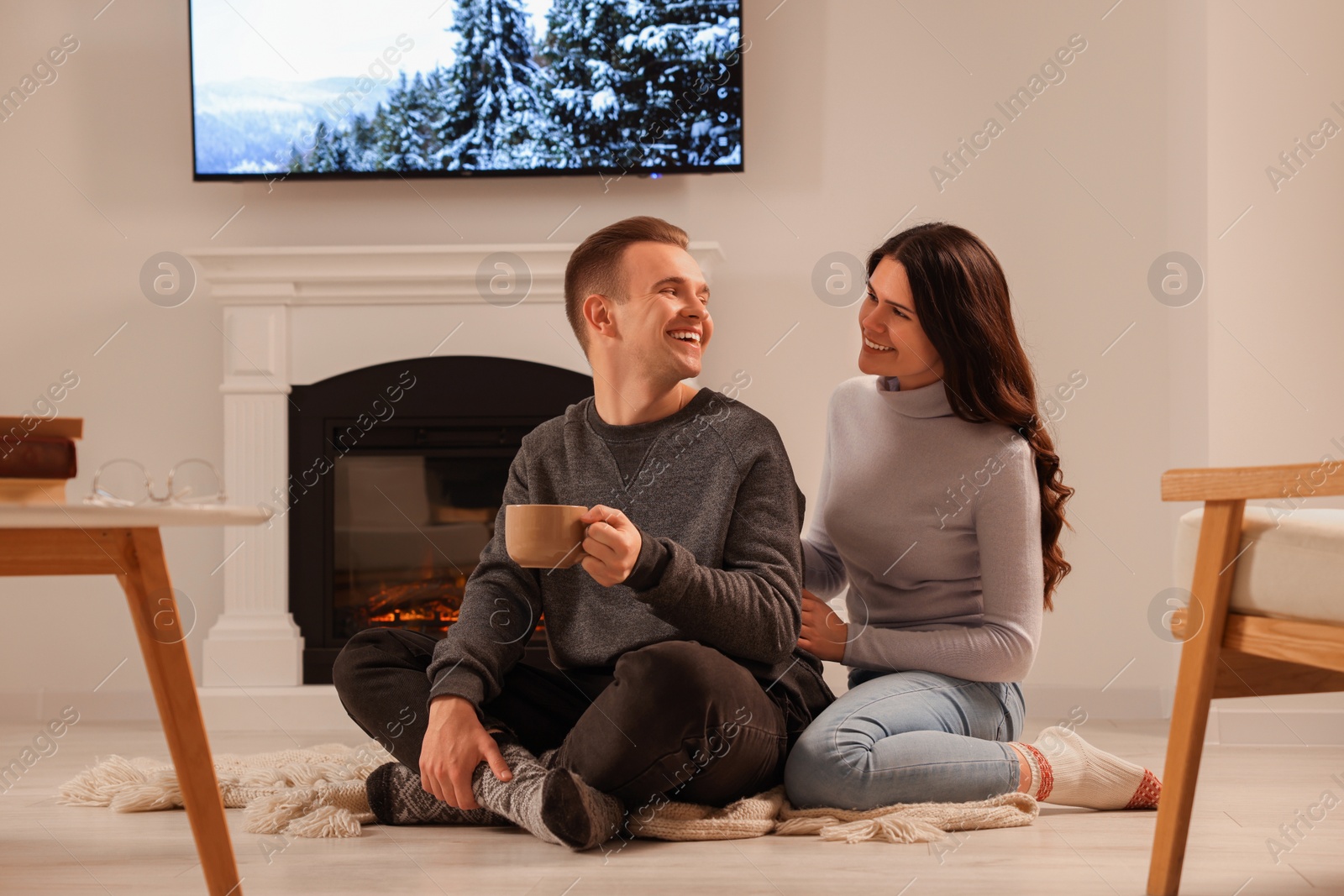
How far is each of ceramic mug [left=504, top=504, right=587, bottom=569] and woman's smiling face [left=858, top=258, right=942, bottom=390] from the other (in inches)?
24.6

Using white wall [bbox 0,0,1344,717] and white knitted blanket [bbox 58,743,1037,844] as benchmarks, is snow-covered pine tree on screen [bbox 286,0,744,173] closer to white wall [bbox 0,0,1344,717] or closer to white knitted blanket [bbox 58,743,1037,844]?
white wall [bbox 0,0,1344,717]

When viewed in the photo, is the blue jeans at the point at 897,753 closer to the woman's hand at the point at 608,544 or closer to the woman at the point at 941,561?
the woman at the point at 941,561

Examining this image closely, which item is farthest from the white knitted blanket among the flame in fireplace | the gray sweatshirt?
the flame in fireplace

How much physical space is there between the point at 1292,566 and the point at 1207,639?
0.36 ft

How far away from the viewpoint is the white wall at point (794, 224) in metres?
2.84

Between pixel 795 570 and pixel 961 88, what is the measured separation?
1.87 m

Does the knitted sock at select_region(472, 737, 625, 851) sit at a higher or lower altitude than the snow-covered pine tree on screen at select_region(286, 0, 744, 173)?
lower

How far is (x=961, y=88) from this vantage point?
291cm

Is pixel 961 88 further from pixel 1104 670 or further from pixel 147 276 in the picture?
pixel 147 276

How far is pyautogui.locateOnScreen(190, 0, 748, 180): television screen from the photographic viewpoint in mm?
2881

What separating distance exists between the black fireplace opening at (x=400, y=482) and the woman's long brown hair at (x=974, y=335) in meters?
1.34

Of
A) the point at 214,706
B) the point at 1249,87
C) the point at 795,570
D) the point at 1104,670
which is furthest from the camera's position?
the point at 1104,670

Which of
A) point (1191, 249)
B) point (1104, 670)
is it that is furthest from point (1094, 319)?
point (1104, 670)

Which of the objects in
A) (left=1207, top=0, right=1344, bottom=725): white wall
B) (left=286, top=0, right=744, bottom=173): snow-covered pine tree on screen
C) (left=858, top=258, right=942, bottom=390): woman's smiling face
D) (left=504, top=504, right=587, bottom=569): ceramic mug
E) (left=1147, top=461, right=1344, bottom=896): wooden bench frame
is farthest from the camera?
(left=286, top=0, right=744, bottom=173): snow-covered pine tree on screen
